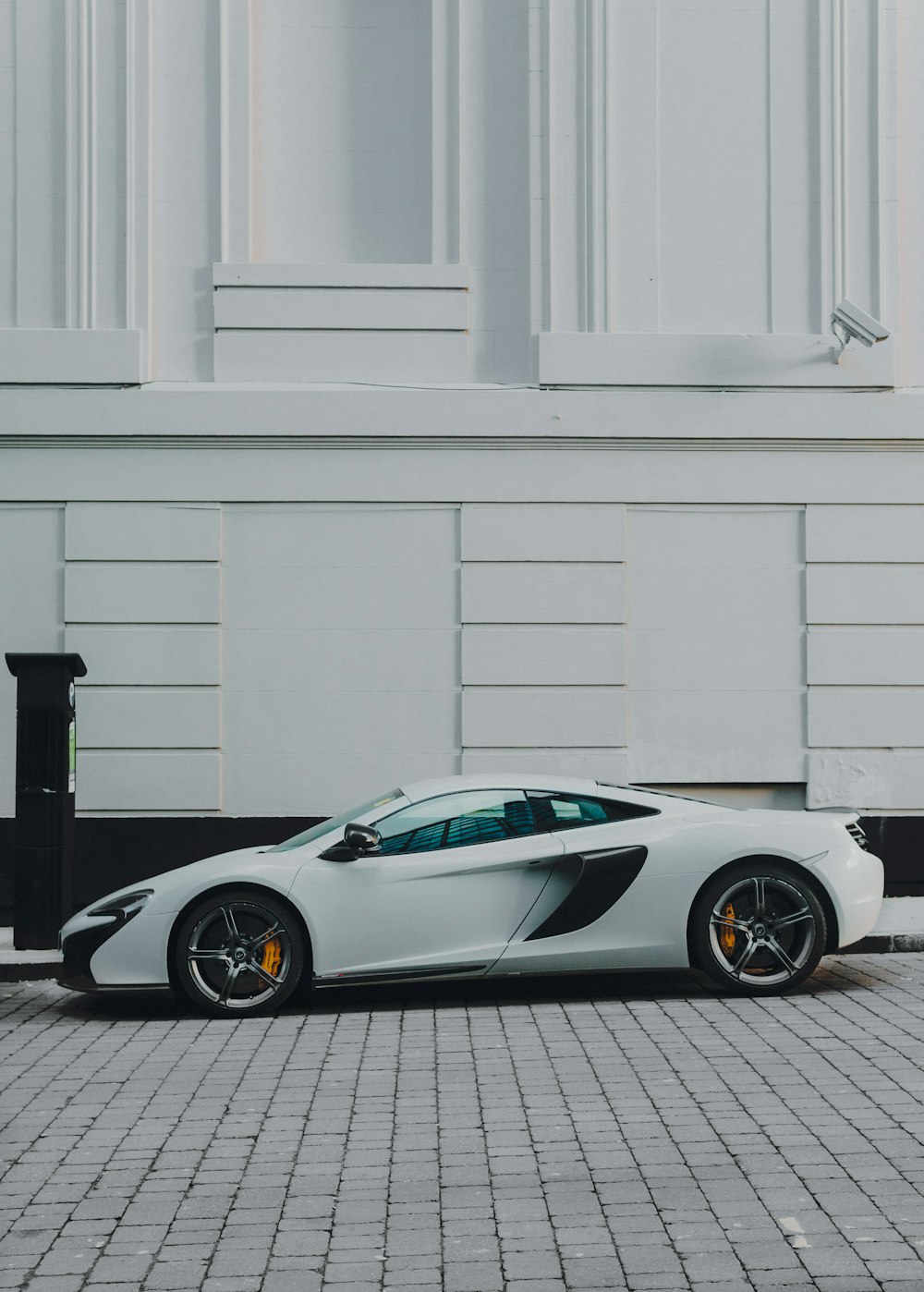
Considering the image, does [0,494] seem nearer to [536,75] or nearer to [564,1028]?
[536,75]

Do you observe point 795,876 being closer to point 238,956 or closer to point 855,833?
point 855,833

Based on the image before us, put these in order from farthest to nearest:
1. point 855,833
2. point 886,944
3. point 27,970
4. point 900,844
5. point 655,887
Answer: point 900,844
point 886,944
point 27,970
point 855,833
point 655,887

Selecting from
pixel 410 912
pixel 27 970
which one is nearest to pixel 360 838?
pixel 410 912

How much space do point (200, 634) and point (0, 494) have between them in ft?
6.83

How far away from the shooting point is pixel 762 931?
7.29 m

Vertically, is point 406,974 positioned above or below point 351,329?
below

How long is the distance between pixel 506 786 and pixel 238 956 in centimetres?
173

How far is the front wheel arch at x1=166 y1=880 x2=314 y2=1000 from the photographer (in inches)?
276

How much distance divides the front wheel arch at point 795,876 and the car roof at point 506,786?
729 mm

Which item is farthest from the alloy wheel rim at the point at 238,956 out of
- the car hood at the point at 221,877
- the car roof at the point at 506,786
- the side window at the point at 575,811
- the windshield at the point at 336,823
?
the side window at the point at 575,811

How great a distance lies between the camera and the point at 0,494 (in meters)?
11.3

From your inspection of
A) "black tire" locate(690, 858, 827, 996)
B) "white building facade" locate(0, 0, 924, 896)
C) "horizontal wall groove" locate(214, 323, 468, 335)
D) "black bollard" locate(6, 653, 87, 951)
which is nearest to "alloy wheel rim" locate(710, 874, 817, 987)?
"black tire" locate(690, 858, 827, 996)

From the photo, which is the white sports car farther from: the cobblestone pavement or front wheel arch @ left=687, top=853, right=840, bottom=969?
the cobblestone pavement

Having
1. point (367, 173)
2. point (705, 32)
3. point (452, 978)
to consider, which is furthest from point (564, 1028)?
point (705, 32)
